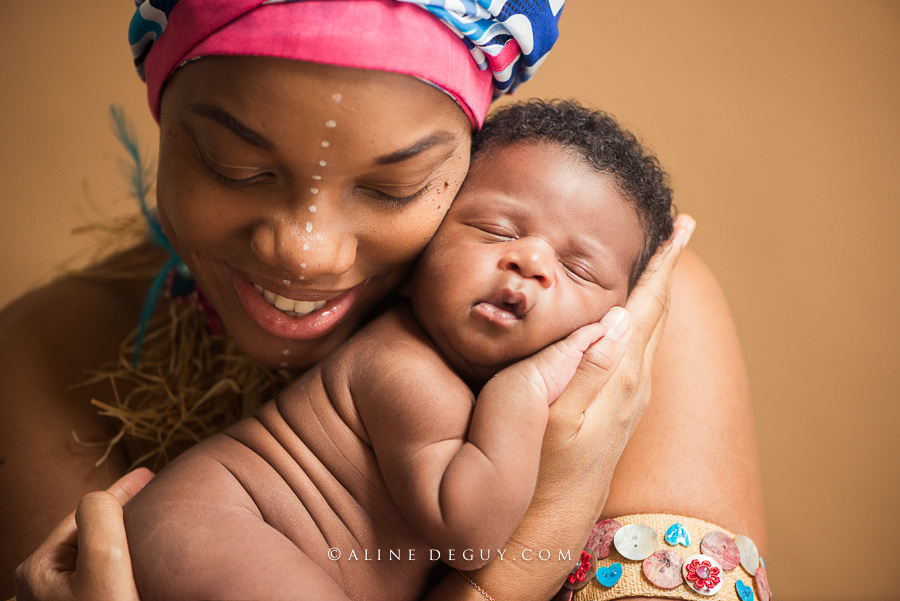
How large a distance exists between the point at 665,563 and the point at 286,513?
0.62 meters

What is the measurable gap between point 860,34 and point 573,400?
6.54 ft

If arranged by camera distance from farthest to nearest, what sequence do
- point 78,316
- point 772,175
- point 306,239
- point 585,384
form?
point 772,175 < point 78,316 < point 585,384 < point 306,239

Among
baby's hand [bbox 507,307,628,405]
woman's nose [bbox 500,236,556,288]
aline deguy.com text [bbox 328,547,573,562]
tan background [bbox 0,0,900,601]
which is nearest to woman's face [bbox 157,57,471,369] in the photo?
woman's nose [bbox 500,236,556,288]

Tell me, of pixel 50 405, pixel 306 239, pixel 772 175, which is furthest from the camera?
pixel 772 175

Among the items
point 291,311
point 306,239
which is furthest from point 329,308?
point 306,239

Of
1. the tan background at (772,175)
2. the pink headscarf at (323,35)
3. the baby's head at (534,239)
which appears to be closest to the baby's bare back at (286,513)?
the baby's head at (534,239)

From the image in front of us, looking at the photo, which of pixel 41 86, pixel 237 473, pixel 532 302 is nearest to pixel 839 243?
pixel 532 302

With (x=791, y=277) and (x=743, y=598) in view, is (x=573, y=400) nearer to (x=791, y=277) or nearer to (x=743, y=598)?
(x=743, y=598)

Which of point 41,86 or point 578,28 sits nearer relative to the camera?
point 578,28

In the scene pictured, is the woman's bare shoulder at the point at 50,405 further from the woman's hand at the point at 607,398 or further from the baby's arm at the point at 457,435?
the woman's hand at the point at 607,398

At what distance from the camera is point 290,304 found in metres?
1.17

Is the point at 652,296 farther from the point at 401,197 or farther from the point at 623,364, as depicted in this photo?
the point at 401,197

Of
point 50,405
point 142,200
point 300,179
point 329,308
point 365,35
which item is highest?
point 365,35

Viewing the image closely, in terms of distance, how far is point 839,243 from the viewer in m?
2.54
